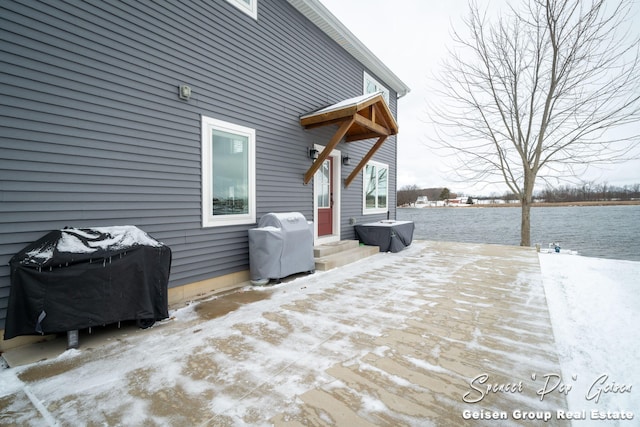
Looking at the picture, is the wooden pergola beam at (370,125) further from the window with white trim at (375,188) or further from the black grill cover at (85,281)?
the black grill cover at (85,281)

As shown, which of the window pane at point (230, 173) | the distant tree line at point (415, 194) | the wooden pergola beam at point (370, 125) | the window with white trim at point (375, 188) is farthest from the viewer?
the distant tree line at point (415, 194)

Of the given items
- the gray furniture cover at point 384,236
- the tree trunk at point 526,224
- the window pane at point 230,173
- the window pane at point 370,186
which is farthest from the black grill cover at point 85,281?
the tree trunk at point 526,224

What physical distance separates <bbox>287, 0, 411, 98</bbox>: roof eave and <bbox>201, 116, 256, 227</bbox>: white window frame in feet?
9.73

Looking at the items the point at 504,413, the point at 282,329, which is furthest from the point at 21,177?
the point at 504,413

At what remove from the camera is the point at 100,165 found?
299 cm

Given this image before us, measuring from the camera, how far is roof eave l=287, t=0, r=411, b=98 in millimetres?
5551

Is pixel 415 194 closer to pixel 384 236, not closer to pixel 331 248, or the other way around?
pixel 384 236

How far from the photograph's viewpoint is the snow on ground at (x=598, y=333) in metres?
1.75

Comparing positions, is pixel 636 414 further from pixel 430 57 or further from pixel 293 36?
pixel 430 57

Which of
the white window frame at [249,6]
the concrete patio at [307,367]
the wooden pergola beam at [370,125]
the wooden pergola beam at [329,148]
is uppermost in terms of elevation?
the white window frame at [249,6]

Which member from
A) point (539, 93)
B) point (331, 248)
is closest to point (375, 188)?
point (331, 248)

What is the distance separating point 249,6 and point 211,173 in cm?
293

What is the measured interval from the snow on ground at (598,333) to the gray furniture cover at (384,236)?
296 cm

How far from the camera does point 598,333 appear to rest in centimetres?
258
